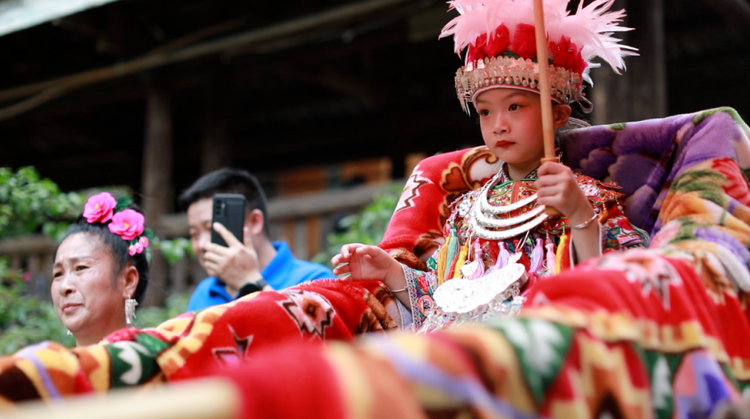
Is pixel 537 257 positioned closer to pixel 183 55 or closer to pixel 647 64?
pixel 647 64

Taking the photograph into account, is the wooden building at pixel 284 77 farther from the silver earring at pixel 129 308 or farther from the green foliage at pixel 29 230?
the silver earring at pixel 129 308

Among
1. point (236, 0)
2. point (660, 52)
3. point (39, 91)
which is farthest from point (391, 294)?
point (39, 91)

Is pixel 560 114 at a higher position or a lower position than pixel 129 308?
higher

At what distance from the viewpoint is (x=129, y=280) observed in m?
2.75

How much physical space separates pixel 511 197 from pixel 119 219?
55.9 inches

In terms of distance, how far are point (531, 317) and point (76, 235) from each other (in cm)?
197

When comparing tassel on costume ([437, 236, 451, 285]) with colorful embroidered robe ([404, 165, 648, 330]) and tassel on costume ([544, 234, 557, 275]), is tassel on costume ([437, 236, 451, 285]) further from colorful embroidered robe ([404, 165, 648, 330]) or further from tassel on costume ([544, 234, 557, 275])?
tassel on costume ([544, 234, 557, 275])

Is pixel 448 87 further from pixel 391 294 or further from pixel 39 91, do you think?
pixel 391 294

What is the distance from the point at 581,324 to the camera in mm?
1215

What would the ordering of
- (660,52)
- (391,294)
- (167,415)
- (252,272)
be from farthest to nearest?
(660,52) → (252,272) → (391,294) → (167,415)

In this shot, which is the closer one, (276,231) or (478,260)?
(478,260)

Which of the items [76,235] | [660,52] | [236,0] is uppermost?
[236,0]

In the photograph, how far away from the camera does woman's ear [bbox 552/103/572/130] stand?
2.23 metres

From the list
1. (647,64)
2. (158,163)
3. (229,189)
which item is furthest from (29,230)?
(647,64)
